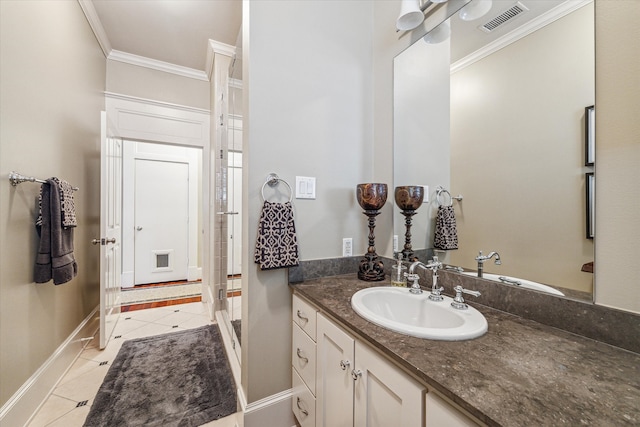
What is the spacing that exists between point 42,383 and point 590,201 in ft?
9.55

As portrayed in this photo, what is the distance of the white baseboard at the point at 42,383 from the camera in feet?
4.34

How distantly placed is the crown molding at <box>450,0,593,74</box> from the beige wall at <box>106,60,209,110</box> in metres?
3.16

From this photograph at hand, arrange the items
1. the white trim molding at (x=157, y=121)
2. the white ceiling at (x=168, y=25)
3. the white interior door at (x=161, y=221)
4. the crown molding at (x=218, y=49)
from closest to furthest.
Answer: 1. the white ceiling at (x=168, y=25)
2. the crown molding at (x=218, y=49)
3. the white trim molding at (x=157, y=121)
4. the white interior door at (x=161, y=221)

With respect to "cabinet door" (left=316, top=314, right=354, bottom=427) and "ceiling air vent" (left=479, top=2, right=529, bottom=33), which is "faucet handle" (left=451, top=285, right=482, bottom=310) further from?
"ceiling air vent" (left=479, top=2, right=529, bottom=33)

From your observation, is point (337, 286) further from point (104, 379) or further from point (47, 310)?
point (47, 310)

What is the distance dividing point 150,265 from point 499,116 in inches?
191

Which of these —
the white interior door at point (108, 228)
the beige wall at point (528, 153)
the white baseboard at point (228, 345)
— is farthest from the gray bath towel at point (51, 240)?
the beige wall at point (528, 153)

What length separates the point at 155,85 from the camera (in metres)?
3.11

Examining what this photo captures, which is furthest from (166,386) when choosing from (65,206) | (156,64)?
(156,64)

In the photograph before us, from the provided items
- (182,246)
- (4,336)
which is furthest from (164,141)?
(4,336)

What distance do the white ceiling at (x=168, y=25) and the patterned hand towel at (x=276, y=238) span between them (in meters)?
2.14

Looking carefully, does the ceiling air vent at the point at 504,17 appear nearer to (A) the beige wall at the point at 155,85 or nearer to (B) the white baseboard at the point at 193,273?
(A) the beige wall at the point at 155,85

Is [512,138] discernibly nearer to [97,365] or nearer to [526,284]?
[526,284]

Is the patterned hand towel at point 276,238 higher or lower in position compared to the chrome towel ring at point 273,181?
lower
